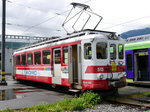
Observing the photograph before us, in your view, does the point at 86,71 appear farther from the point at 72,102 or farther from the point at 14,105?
the point at 14,105

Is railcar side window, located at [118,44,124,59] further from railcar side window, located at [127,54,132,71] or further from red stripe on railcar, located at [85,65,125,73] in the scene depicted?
railcar side window, located at [127,54,132,71]

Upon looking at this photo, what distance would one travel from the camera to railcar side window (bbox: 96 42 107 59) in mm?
10836

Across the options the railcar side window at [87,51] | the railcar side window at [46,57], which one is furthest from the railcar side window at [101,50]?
the railcar side window at [46,57]

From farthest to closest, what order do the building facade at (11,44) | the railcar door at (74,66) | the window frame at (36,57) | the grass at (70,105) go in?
the building facade at (11,44)
the window frame at (36,57)
the railcar door at (74,66)
the grass at (70,105)

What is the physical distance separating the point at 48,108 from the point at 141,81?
904 centimetres

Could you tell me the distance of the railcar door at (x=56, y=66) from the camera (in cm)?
1320

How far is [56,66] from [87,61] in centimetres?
325

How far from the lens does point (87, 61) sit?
426 inches

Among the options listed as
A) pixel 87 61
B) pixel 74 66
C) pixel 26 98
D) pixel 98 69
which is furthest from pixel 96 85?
pixel 26 98

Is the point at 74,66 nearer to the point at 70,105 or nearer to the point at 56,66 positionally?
the point at 56,66

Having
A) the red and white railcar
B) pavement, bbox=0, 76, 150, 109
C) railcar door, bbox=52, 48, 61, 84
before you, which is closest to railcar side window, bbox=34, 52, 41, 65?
the red and white railcar

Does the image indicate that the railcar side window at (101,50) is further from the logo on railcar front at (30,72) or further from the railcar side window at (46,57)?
the logo on railcar front at (30,72)

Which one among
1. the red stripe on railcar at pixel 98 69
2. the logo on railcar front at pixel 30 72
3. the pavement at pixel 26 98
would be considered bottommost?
the pavement at pixel 26 98

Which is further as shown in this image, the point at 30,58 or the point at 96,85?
the point at 30,58
